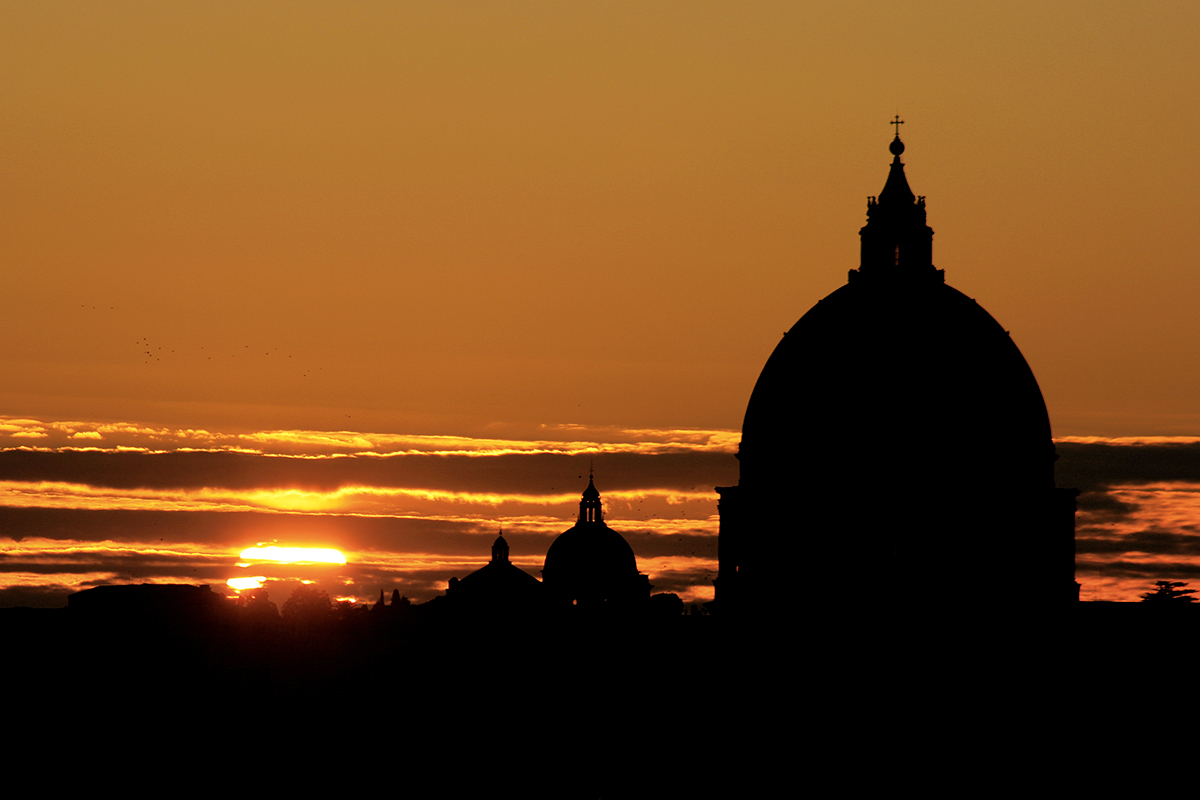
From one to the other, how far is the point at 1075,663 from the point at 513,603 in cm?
3311

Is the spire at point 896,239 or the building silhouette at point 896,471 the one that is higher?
the spire at point 896,239

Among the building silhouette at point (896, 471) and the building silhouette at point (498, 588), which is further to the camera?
the building silhouette at point (498, 588)

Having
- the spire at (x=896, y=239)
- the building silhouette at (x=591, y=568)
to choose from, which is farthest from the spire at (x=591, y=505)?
the spire at (x=896, y=239)

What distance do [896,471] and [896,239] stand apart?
8475 millimetres

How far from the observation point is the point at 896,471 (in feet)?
230

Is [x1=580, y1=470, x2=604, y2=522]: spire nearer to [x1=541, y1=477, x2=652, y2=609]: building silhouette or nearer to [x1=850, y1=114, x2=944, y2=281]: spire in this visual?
[x1=541, y1=477, x2=652, y2=609]: building silhouette

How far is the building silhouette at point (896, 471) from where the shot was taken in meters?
68.7

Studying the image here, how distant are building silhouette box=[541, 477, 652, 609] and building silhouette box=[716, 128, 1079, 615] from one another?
97.7ft

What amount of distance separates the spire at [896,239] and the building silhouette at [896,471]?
153 centimetres

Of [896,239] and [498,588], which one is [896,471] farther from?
[498,588]

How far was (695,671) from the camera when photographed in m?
68.1

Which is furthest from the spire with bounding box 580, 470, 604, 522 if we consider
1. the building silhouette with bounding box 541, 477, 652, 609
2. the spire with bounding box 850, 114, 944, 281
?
the spire with bounding box 850, 114, 944, 281

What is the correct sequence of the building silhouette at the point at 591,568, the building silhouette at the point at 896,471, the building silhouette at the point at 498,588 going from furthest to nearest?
the building silhouette at the point at 591,568, the building silhouette at the point at 498,588, the building silhouette at the point at 896,471

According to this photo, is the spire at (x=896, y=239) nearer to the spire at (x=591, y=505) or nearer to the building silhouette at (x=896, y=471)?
the building silhouette at (x=896, y=471)
